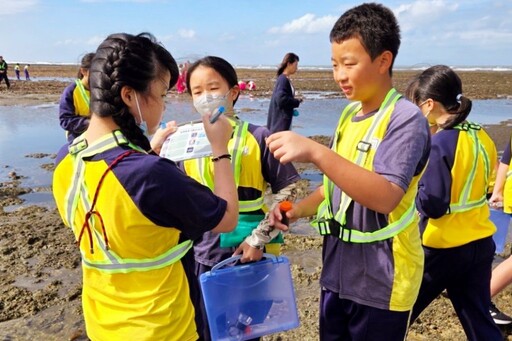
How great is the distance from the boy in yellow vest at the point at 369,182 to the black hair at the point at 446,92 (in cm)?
93

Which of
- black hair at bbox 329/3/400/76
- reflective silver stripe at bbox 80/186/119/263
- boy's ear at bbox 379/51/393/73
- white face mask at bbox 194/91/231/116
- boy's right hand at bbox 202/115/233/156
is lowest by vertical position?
reflective silver stripe at bbox 80/186/119/263

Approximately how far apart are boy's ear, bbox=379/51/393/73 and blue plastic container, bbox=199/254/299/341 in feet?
3.78

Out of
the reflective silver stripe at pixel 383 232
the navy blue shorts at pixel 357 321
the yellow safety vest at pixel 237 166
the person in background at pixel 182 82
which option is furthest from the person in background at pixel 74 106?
the reflective silver stripe at pixel 383 232

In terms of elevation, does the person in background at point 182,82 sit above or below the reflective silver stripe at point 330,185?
above

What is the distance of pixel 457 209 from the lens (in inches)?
111

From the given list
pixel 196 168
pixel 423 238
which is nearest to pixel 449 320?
pixel 423 238

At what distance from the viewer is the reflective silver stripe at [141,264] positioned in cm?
170

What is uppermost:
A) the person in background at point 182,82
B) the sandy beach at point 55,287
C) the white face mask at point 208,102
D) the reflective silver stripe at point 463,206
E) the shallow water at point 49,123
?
the person in background at point 182,82

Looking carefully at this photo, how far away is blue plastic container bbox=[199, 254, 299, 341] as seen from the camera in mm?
2312

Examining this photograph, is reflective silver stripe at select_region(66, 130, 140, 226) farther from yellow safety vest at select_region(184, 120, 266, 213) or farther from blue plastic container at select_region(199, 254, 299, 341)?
yellow safety vest at select_region(184, 120, 266, 213)

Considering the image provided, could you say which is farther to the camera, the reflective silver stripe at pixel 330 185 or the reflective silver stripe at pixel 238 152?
the reflective silver stripe at pixel 238 152

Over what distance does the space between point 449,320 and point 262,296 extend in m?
2.20

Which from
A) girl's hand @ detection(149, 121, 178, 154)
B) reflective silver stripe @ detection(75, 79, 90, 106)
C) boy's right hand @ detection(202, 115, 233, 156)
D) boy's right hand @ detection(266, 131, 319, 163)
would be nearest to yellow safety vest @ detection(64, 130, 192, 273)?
boy's right hand @ detection(202, 115, 233, 156)

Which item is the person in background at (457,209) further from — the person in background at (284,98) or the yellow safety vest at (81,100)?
the person in background at (284,98)
